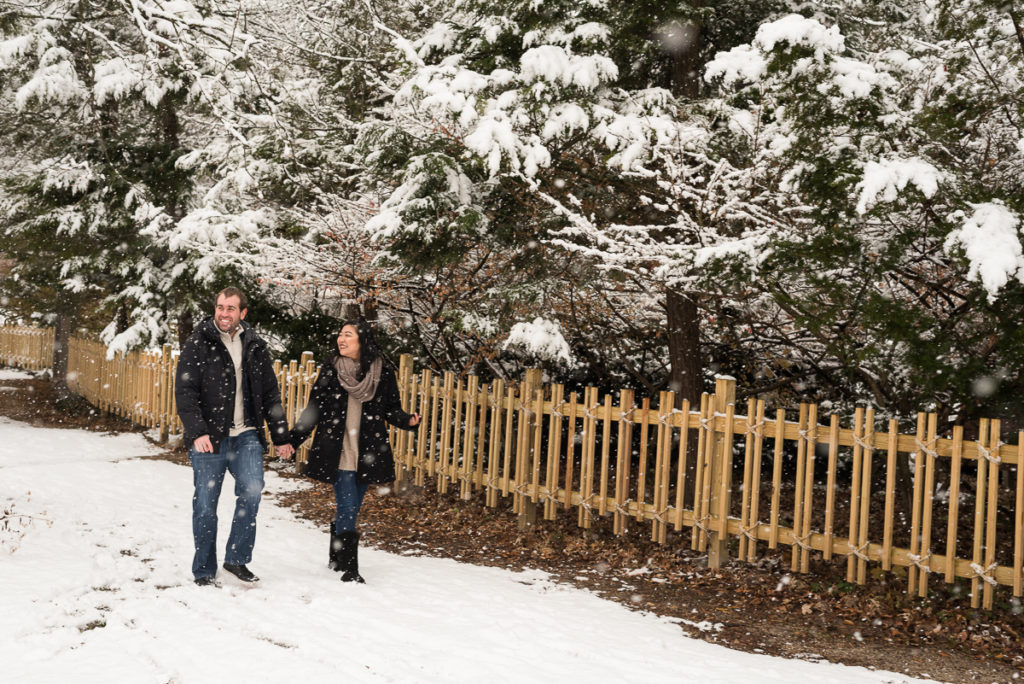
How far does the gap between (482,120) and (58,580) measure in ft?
13.6

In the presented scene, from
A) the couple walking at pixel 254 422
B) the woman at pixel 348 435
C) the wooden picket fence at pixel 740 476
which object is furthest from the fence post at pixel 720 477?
the woman at pixel 348 435

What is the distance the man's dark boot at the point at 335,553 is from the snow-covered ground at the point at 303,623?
0.25 feet

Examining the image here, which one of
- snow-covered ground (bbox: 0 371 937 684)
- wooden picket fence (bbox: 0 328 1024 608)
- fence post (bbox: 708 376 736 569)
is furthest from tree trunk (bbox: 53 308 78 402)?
fence post (bbox: 708 376 736 569)

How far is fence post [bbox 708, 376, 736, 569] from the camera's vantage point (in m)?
5.74

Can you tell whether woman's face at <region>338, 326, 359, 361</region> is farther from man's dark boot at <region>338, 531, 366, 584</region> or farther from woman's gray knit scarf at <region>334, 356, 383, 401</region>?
man's dark boot at <region>338, 531, 366, 584</region>

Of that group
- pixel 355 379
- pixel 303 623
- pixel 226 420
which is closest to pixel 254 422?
pixel 226 420

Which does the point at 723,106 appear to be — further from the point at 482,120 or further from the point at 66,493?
the point at 66,493

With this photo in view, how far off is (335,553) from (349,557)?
257 mm

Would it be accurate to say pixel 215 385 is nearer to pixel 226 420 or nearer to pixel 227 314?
pixel 226 420

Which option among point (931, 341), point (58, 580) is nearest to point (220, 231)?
point (58, 580)

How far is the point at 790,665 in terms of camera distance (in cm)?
406

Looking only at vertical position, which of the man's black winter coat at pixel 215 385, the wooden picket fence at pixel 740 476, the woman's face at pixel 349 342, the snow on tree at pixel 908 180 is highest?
the snow on tree at pixel 908 180

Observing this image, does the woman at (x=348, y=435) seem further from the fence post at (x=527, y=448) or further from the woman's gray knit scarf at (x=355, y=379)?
the fence post at (x=527, y=448)

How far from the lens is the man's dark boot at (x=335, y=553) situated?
206 inches
